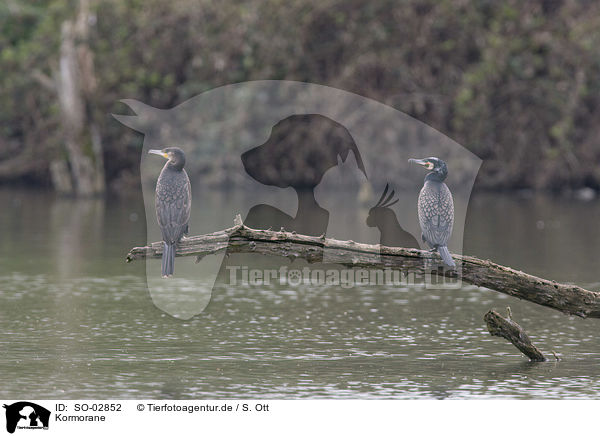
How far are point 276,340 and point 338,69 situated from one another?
33.1 meters

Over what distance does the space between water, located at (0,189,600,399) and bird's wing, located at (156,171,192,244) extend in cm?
150

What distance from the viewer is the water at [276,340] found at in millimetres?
10805

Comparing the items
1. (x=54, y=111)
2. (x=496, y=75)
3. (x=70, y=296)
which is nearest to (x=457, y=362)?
(x=70, y=296)

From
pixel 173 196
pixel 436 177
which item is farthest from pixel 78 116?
pixel 436 177

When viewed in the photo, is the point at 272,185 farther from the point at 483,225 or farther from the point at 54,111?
the point at 483,225

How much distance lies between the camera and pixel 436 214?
11.6m

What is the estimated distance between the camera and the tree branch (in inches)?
427

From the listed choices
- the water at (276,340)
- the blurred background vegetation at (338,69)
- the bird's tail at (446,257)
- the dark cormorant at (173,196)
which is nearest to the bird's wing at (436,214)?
the bird's tail at (446,257)

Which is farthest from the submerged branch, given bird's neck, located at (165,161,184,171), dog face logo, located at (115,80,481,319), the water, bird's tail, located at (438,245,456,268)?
dog face logo, located at (115,80,481,319)
